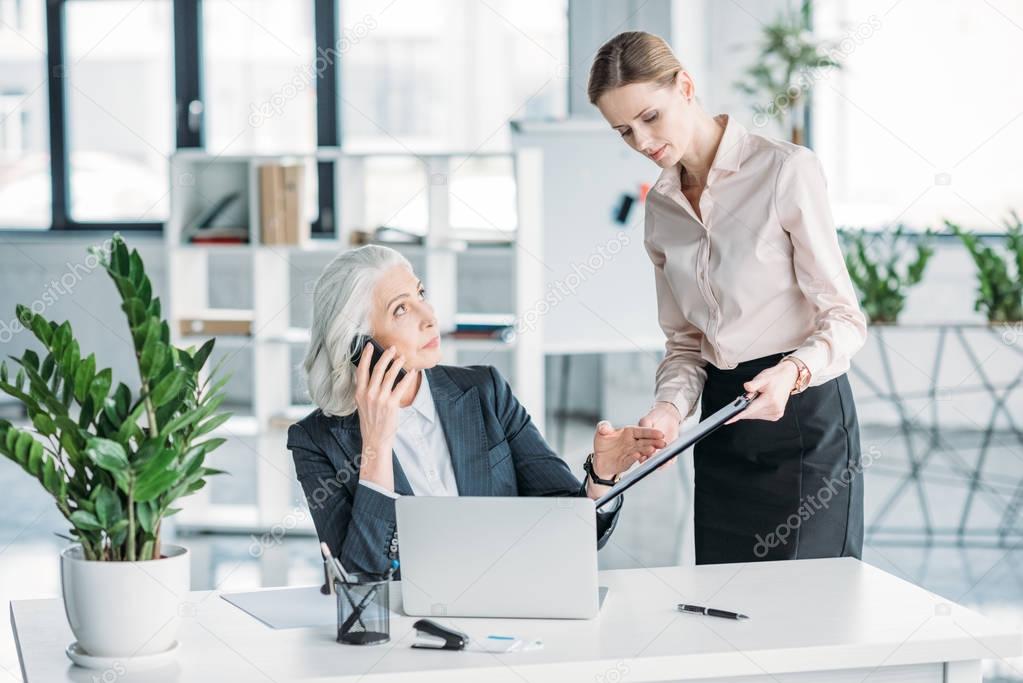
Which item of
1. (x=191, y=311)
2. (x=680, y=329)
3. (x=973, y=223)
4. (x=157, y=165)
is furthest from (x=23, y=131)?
(x=680, y=329)

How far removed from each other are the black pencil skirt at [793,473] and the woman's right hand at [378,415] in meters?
0.65

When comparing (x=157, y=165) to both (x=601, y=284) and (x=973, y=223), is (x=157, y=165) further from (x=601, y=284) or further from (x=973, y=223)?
(x=973, y=223)

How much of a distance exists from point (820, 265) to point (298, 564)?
3015mm

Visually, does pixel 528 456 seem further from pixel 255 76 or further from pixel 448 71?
pixel 255 76

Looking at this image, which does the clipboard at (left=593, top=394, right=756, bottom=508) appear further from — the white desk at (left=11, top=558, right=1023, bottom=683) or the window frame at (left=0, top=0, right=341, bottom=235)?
the window frame at (left=0, top=0, right=341, bottom=235)

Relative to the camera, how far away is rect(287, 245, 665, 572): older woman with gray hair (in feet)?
6.83

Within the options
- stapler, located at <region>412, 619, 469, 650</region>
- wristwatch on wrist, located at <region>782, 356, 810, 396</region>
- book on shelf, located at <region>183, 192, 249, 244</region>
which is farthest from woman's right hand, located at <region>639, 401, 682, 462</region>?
book on shelf, located at <region>183, 192, 249, 244</region>

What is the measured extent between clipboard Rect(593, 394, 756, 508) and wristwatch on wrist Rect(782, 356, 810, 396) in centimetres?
19

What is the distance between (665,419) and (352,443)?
0.57m

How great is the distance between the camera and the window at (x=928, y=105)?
7.22m

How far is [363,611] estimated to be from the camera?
1.58m

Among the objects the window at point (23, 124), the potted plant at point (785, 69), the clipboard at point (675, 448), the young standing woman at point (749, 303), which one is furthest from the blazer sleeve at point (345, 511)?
the window at point (23, 124)

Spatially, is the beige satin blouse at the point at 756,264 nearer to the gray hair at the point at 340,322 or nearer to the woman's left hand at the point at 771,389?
the woman's left hand at the point at 771,389

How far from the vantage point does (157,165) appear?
320 inches
